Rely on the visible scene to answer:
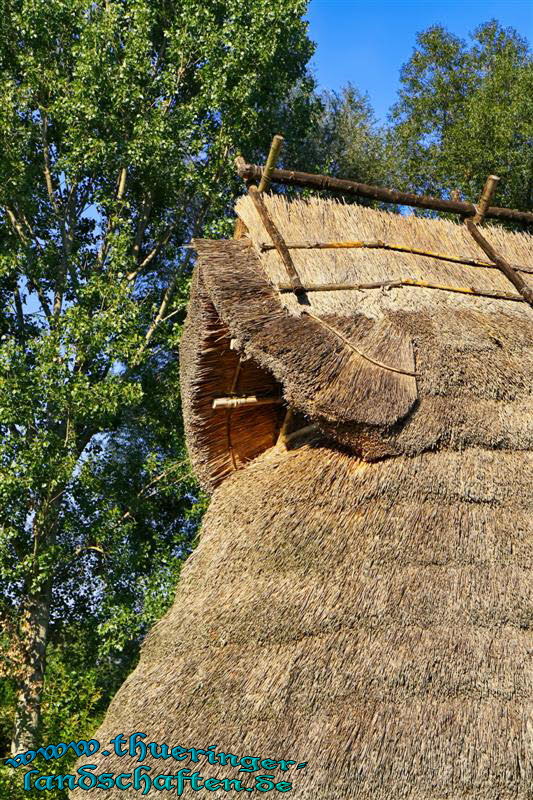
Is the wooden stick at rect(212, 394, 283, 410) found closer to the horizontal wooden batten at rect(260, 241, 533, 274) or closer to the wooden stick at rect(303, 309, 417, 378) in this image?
the horizontal wooden batten at rect(260, 241, 533, 274)

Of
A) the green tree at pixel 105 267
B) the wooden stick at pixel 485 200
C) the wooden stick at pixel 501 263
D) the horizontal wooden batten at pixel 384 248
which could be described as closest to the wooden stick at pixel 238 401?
the horizontal wooden batten at pixel 384 248

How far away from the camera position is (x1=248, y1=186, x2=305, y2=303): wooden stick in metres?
5.16

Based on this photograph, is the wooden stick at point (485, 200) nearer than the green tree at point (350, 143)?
Yes

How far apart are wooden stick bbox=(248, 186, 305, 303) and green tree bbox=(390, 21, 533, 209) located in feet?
40.7

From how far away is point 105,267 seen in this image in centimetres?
1377

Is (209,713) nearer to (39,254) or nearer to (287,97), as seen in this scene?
(39,254)

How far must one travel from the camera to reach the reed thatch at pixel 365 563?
151 inches

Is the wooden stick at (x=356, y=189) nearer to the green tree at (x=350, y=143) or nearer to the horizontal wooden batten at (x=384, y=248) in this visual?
the horizontal wooden batten at (x=384, y=248)

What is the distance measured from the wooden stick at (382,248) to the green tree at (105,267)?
6.13 meters

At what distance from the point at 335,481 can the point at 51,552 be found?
7325 millimetres

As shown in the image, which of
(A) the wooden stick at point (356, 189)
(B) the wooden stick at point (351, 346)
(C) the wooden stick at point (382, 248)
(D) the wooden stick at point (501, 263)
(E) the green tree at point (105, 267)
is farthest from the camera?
(E) the green tree at point (105, 267)

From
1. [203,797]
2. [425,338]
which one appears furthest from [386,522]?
[203,797]

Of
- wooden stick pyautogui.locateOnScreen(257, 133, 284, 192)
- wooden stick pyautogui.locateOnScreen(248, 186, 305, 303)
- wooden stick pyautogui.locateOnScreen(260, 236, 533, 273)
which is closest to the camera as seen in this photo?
wooden stick pyautogui.locateOnScreen(248, 186, 305, 303)

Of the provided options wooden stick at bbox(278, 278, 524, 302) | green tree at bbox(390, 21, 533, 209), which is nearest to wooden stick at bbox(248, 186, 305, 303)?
wooden stick at bbox(278, 278, 524, 302)
